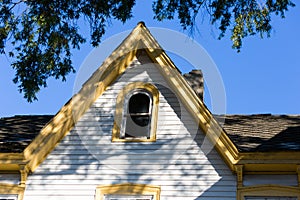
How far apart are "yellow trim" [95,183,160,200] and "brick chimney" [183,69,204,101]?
17.7ft

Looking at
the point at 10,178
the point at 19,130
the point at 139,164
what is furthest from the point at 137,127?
the point at 19,130

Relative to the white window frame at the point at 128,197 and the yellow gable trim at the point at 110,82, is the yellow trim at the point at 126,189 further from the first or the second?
the yellow gable trim at the point at 110,82

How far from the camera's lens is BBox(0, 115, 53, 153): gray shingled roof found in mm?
12414

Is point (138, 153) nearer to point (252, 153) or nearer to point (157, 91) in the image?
point (157, 91)

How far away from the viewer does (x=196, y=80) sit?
16.6m

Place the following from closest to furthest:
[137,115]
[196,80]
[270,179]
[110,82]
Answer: [270,179] → [137,115] → [110,82] → [196,80]

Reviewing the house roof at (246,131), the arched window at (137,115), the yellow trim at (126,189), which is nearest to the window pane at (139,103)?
the arched window at (137,115)

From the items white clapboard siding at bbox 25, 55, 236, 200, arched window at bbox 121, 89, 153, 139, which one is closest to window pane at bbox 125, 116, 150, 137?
arched window at bbox 121, 89, 153, 139

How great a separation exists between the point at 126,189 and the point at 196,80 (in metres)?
5.93

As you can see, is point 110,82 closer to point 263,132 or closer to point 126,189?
point 126,189

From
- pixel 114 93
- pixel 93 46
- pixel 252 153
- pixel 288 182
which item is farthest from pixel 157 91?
pixel 288 182

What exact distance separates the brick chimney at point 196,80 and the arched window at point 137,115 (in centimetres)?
348

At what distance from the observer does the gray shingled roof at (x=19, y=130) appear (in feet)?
40.7

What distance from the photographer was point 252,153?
11.2 m
